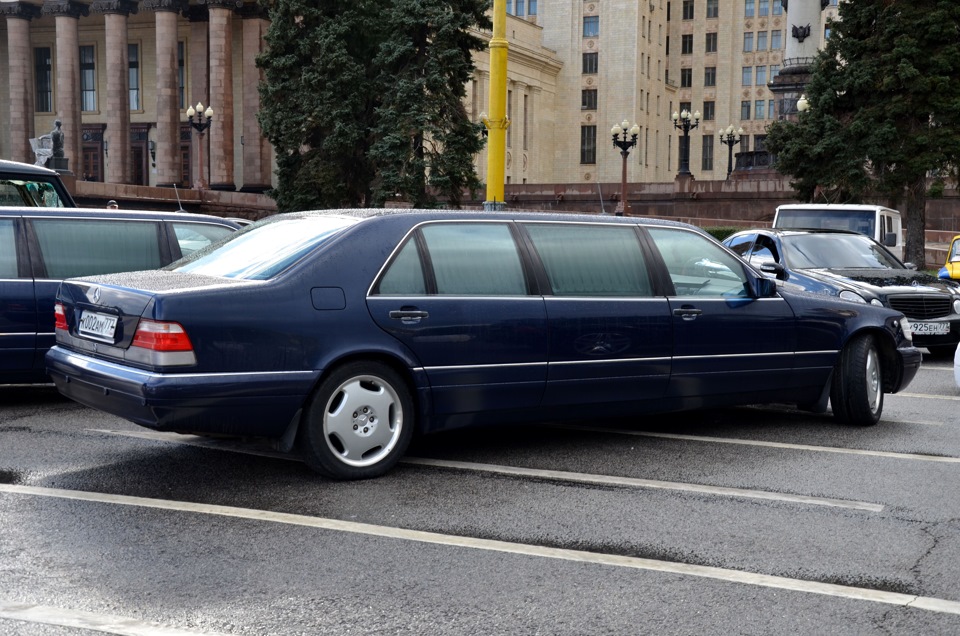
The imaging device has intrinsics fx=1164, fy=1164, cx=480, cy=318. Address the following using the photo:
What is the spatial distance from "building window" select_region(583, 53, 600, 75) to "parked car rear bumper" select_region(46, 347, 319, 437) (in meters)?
88.5

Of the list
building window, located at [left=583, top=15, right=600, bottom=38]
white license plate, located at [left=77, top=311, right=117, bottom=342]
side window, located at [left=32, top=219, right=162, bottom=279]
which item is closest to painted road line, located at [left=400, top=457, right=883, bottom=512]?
white license plate, located at [left=77, top=311, right=117, bottom=342]

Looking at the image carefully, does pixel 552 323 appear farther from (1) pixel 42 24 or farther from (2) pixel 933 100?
(1) pixel 42 24

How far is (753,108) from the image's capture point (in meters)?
104

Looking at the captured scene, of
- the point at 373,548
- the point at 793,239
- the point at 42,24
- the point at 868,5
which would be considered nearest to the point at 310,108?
the point at 868,5

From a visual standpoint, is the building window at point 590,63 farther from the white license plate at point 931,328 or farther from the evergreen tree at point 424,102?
the white license plate at point 931,328

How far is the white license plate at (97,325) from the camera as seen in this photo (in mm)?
6395

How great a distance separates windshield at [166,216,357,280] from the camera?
6.57m

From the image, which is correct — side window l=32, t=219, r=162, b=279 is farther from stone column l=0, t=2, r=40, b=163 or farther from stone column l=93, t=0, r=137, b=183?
stone column l=0, t=2, r=40, b=163

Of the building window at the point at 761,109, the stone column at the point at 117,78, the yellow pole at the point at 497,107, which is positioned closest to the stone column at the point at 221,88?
the stone column at the point at 117,78

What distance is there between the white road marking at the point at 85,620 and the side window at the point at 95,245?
5217 millimetres

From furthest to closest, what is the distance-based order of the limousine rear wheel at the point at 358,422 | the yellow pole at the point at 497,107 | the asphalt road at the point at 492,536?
the yellow pole at the point at 497,107 < the limousine rear wheel at the point at 358,422 < the asphalt road at the point at 492,536

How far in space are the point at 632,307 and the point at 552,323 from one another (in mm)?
643

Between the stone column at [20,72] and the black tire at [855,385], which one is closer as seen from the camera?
the black tire at [855,385]

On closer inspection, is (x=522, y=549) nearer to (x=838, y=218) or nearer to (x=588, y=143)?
(x=838, y=218)
